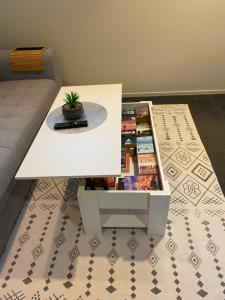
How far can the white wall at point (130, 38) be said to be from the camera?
7.09 ft

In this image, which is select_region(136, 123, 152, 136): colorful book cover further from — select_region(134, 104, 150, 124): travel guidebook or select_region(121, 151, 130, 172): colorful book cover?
select_region(121, 151, 130, 172): colorful book cover

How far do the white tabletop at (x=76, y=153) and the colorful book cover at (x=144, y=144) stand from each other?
0.24 m

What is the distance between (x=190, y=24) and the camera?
2.21 m

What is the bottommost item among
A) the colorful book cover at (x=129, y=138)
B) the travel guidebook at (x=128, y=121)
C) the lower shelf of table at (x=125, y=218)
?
the lower shelf of table at (x=125, y=218)

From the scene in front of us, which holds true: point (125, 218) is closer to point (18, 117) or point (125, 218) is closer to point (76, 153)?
point (76, 153)

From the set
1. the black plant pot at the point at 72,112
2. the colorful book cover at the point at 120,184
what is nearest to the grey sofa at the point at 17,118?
the black plant pot at the point at 72,112

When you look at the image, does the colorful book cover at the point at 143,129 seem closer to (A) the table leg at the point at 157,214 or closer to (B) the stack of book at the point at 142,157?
(B) the stack of book at the point at 142,157

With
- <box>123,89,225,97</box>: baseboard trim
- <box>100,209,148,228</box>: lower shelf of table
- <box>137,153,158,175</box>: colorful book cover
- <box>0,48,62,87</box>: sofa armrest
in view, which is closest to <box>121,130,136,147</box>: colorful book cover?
<box>137,153,158,175</box>: colorful book cover

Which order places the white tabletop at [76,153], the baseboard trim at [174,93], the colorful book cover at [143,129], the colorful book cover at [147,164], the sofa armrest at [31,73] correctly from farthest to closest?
the baseboard trim at [174,93], the sofa armrest at [31,73], the colorful book cover at [143,129], the colorful book cover at [147,164], the white tabletop at [76,153]

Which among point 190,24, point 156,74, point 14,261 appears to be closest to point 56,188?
point 14,261

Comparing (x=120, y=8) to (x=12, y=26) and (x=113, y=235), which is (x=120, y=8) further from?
(x=113, y=235)

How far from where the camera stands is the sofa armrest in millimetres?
2086

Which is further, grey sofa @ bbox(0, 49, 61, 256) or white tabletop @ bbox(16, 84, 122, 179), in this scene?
grey sofa @ bbox(0, 49, 61, 256)

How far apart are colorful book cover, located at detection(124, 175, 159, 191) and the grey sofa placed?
2.12 ft
